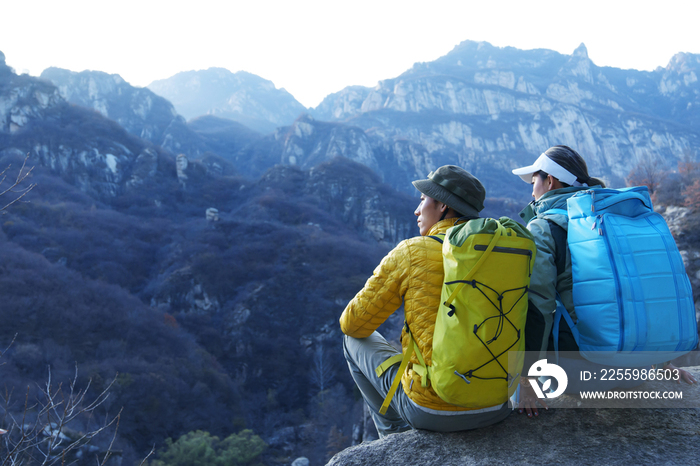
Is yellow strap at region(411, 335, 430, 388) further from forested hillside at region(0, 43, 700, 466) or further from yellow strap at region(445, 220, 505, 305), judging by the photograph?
forested hillside at region(0, 43, 700, 466)

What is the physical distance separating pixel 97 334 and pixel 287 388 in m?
13.8

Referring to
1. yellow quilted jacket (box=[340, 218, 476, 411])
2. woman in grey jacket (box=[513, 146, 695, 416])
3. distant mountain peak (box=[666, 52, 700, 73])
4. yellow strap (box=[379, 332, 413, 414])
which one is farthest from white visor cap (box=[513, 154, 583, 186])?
distant mountain peak (box=[666, 52, 700, 73])

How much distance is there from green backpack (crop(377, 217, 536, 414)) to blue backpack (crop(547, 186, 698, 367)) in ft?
1.00

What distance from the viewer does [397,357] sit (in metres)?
Result: 2.19

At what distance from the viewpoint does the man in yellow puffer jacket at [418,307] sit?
1.88m

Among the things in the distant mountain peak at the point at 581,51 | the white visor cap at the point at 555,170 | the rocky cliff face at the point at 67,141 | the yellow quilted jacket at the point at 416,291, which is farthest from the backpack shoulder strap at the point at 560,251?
the distant mountain peak at the point at 581,51

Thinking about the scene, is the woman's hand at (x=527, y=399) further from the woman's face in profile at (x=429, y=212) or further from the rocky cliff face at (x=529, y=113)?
the rocky cliff face at (x=529, y=113)

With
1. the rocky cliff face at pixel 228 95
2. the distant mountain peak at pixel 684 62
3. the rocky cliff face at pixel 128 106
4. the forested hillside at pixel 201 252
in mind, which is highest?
the distant mountain peak at pixel 684 62

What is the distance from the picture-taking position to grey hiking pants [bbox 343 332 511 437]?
1966 millimetres

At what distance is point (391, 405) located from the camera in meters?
2.34

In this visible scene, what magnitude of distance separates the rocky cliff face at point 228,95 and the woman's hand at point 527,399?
158 m

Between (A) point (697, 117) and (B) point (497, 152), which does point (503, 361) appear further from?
(A) point (697, 117)

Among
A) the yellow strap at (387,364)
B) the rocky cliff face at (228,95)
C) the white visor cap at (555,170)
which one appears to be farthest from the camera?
the rocky cliff face at (228,95)

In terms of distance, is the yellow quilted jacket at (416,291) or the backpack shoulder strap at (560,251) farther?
the backpack shoulder strap at (560,251)
